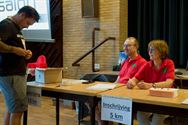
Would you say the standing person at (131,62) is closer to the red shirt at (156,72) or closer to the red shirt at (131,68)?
the red shirt at (131,68)

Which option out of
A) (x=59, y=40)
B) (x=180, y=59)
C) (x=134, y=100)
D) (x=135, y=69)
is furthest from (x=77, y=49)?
(x=134, y=100)

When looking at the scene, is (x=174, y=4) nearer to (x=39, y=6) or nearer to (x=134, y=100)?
(x=39, y=6)

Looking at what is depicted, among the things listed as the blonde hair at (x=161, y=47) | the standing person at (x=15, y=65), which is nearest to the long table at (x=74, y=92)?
the standing person at (x=15, y=65)

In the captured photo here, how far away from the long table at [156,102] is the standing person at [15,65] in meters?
0.74

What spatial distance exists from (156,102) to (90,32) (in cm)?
423

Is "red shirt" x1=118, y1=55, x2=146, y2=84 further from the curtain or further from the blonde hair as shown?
the curtain

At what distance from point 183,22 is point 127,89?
314 centimetres

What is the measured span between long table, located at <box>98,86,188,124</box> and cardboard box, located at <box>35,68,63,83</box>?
775mm

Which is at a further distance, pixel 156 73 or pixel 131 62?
pixel 131 62

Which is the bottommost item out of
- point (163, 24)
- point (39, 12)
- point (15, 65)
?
point (15, 65)

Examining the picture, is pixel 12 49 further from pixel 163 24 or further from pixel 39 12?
pixel 39 12

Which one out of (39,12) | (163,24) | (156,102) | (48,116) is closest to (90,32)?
(39,12)

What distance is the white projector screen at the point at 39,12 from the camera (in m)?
6.74

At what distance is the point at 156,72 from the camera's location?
2.99 meters
